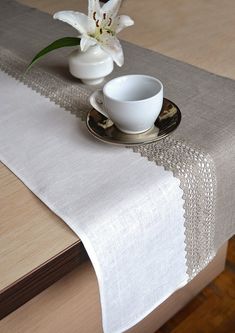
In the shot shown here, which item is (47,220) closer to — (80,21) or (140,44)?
(80,21)

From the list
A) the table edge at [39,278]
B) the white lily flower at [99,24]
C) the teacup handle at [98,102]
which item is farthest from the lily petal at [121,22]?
the table edge at [39,278]

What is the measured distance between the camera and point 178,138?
597 millimetres

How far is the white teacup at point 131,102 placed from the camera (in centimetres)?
56

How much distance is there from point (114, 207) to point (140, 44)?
0.50 m

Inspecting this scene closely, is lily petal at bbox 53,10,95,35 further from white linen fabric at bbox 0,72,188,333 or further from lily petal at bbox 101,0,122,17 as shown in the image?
white linen fabric at bbox 0,72,188,333

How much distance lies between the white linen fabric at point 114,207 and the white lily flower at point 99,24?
14cm

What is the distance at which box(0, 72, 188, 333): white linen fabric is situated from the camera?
49 centimetres

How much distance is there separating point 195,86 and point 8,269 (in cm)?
44

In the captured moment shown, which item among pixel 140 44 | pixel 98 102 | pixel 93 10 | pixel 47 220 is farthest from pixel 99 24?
pixel 47 220

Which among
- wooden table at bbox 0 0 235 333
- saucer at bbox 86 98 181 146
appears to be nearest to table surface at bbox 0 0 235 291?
wooden table at bbox 0 0 235 333

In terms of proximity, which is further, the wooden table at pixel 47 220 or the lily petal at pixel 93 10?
the lily petal at pixel 93 10

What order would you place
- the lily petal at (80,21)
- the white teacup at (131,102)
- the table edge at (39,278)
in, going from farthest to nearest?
1. the lily petal at (80,21)
2. the white teacup at (131,102)
3. the table edge at (39,278)

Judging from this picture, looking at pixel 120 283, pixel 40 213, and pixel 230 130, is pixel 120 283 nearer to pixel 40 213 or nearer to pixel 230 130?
pixel 40 213

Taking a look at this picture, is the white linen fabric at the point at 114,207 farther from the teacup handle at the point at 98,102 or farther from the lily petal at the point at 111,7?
the lily petal at the point at 111,7
